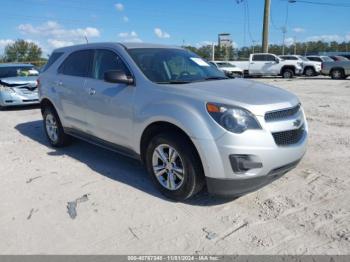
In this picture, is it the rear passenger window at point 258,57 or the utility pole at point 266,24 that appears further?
the utility pole at point 266,24

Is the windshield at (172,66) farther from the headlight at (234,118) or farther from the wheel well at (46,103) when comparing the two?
the wheel well at (46,103)

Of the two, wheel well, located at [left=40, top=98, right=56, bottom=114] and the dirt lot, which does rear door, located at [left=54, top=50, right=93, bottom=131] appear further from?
the dirt lot

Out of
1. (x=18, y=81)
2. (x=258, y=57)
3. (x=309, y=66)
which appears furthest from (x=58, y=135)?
(x=309, y=66)

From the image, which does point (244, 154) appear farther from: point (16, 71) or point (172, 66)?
point (16, 71)

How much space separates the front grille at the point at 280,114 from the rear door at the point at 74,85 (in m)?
2.81

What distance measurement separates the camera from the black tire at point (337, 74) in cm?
→ 2187

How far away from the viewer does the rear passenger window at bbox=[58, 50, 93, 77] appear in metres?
5.18

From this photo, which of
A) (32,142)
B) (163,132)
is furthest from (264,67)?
(163,132)

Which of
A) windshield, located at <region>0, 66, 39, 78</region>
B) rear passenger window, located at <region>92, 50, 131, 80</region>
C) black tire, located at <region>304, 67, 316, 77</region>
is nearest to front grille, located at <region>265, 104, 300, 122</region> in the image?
rear passenger window, located at <region>92, 50, 131, 80</region>

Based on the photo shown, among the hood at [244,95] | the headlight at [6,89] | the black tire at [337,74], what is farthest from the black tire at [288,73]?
the hood at [244,95]

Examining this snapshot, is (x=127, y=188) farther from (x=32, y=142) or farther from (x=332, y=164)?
(x=32, y=142)

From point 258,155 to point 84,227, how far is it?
188 cm

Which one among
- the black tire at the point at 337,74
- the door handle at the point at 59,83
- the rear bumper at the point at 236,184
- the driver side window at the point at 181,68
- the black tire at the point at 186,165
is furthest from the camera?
the black tire at the point at 337,74

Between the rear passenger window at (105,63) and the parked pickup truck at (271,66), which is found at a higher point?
the rear passenger window at (105,63)
